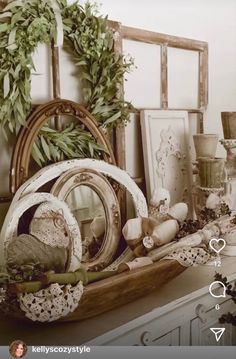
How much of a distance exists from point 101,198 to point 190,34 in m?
0.46

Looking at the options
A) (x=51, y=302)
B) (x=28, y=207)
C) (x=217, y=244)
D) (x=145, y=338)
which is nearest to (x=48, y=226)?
(x=28, y=207)

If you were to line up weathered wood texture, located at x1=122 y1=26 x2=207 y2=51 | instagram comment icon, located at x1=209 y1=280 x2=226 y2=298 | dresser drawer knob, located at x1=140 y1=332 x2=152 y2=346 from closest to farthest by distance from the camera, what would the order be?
dresser drawer knob, located at x1=140 y1=332 x2=152 y2=346 < instagram comment icon, located at x1=209 y1=280 x2=226 y2=298 < weathered wood texture, located at x1=122 y1=26 x2=207 y2=51

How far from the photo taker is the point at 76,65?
3.62 feet

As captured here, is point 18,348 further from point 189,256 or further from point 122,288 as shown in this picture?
point 189,256

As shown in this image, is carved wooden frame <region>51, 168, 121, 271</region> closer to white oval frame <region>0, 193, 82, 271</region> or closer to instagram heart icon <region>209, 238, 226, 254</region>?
white oval frame <region>0, 193, 82, 271</region>

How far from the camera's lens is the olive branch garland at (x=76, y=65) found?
0.96m

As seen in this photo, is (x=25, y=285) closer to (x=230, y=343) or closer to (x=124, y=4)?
(x=230, y=343)

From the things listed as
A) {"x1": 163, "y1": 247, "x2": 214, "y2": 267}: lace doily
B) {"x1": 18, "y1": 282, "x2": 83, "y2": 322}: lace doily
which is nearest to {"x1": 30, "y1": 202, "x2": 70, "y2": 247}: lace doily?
{"x1": 18, "y1": 282, "x2": 83, "y2": 322}: lace doily

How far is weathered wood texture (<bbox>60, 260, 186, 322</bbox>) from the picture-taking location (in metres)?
0.90

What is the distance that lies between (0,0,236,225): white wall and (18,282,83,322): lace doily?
238 mm

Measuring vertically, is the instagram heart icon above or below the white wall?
below

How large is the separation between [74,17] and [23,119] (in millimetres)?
237

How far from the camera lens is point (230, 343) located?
3.16ft

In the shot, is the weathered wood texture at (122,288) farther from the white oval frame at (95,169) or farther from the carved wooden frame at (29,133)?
the carved wooden frame at (29,133)
